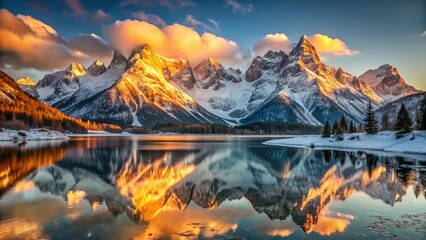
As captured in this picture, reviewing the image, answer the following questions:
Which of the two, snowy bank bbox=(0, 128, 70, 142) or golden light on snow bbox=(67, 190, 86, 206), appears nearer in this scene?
golden light on snow bbox=(67, 190, 86, 206)

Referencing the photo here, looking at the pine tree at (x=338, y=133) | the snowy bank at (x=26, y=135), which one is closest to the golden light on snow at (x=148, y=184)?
the pine tree at (x=338, y=133)

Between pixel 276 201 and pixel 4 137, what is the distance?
129525 mm

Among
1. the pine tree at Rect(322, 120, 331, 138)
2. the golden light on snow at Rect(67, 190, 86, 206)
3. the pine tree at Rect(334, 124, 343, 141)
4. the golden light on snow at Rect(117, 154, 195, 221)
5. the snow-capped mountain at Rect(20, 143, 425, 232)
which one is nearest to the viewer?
the golden light on snow at Rect(117, 154, 195, 221)

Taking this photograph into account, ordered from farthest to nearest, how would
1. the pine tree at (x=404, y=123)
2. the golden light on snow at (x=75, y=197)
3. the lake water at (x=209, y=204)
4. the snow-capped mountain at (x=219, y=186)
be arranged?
the pine tree at (x=404, y=123) → the golden light on snow at (x=75, y=197) → the snow-capped mountain at (x=219, y=186) → the lake water at (x=209, y=204)

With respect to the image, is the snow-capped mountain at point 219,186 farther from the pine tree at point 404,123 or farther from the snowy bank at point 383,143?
the pine tree at point 404,123

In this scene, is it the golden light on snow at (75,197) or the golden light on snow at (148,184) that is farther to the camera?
the golden light on snow at (75,197)

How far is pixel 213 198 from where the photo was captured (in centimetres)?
2725

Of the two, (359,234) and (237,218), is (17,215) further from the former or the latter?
(359,234)

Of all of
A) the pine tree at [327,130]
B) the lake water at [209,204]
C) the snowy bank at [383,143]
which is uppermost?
the pine tree at [327,130]

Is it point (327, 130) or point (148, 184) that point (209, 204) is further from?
point (327, 130)

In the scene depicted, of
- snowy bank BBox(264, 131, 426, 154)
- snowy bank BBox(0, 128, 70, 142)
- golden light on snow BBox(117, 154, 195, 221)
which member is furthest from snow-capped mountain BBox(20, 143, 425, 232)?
snowy bank BBox(0, 128, 70, 142)

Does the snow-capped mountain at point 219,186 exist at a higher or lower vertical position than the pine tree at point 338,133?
lower

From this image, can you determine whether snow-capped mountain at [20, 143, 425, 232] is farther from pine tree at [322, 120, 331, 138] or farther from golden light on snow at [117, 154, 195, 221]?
pine tree at [322, 120, 331, 138]

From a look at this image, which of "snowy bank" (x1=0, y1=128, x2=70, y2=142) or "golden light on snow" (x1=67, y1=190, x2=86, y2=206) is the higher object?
"snowy bank" (x1=0, y1=128, x2=70, y2=142)
